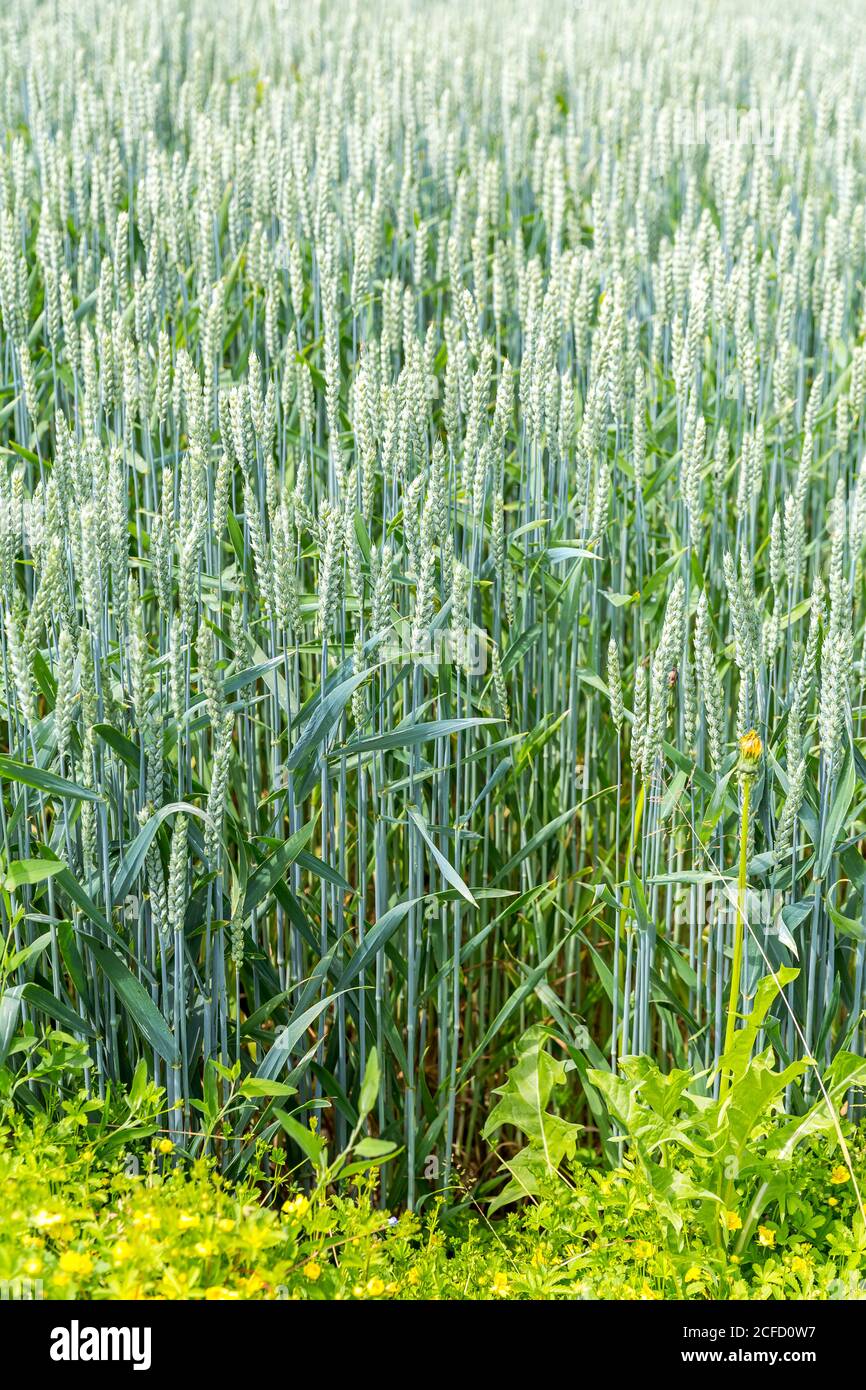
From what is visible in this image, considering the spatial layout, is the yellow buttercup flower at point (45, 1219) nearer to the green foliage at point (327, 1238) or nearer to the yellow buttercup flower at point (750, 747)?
the green foliage at point (327, 1238)

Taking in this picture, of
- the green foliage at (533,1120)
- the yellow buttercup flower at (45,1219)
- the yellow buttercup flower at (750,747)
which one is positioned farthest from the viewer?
the green foliage at (533,1120)

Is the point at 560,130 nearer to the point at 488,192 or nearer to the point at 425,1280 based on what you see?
the point at 488,192

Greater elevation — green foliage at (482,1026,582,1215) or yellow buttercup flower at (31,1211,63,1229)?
yellow buttercup flower at (31,1211,63,1229)

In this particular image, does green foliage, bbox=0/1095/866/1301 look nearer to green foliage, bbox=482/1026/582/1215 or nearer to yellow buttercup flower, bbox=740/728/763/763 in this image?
green foliage, bbox=482/1026/582/1215

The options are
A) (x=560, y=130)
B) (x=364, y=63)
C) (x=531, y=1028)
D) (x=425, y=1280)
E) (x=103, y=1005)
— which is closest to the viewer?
(x=425, y=1280)

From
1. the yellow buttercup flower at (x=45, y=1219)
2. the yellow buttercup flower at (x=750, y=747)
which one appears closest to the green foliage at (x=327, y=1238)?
the yellow buttercup flower at (x=45, y=1219)

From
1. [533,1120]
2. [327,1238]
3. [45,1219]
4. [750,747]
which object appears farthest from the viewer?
[533,1120]

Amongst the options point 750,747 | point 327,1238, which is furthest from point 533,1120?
point 750,747

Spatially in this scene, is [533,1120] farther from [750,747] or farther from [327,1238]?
[750,747]

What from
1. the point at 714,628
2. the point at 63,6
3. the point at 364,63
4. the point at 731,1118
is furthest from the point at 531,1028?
the point at 63,6

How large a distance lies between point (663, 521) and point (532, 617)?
0.48m

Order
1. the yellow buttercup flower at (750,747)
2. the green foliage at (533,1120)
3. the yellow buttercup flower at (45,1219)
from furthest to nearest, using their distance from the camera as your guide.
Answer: the green foliage at (533,1120) → the yellow buttercup flower at (750,747) → the yellow buttercup flower at (45,1219)

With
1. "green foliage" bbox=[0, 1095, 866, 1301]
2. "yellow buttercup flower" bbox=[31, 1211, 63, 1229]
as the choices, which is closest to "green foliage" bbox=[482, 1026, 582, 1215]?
"green foliage" bbox=[0, 1095, 866, 1301]

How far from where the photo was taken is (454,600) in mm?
1565
